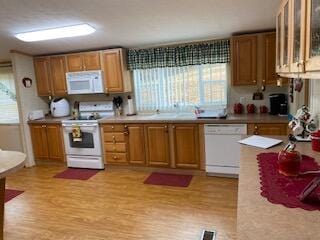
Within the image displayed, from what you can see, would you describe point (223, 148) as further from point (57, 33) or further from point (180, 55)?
point (57, 33)

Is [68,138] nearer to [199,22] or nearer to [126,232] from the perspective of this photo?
[126,232]

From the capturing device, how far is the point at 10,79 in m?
4.74

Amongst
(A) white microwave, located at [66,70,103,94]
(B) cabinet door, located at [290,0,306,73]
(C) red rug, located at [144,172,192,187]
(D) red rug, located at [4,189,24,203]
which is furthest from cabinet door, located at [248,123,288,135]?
(D) red rug, located at [4,189,24,203]

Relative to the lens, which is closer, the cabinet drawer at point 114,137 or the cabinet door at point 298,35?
the cabinet door at point 298,35

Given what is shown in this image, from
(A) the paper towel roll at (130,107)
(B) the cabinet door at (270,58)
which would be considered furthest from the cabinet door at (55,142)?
(B) the cabinet door at (270,58)

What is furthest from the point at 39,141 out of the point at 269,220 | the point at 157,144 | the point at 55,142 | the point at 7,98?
the point at 269,220

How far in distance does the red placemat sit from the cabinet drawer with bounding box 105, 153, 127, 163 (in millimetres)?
2709

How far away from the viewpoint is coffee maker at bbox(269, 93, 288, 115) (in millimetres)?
3488

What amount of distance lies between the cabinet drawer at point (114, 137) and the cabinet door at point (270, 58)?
2.33 metres

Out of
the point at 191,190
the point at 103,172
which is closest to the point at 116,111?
the point at 103,172

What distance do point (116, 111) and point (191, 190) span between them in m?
2.07

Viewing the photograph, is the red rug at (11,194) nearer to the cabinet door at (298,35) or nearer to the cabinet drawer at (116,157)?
the cabinet drawer at (116,157)

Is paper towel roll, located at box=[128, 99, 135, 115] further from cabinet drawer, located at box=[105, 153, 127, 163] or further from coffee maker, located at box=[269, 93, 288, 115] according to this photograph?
coffee maker, located at box=[269, 93, 288, 115]

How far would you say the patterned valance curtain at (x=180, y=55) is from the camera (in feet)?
12.3
